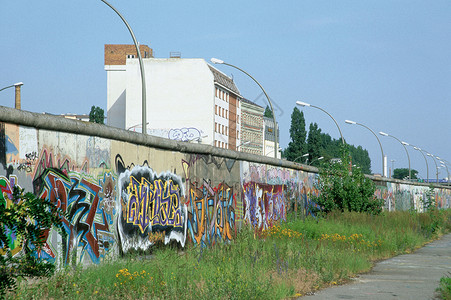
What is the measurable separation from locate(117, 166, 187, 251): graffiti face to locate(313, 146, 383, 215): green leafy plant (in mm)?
11739

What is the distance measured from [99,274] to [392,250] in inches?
418

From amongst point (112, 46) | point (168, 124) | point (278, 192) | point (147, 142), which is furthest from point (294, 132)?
point (147, 142)

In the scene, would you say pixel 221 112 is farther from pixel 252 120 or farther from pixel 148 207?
pixel 148 207

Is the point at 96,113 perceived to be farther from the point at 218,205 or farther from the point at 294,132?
the point at 218,205

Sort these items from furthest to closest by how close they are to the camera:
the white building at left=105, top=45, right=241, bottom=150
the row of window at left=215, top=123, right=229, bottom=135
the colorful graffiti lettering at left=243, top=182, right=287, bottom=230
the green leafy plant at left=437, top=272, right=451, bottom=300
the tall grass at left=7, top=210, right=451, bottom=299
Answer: the row of window at left=215, top=123, right=229, bottom=135, the white building at left=105, top=45, right=241, bottom=150, the colorful graffiti lettering at left=243, top=182, right=287, bottom=230, the green leafy plant at left=437, top=272, right=451, bottom=300, the tall grass at left=7, top=210, right=451, bottom=299

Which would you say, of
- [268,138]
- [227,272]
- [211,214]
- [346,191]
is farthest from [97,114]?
[227,272]

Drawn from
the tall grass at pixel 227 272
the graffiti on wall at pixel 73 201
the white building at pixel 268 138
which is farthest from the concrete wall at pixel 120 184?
the white building at pixel 268 138

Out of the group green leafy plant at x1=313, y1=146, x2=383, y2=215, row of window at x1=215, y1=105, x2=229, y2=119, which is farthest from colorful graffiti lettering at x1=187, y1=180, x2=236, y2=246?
row of window at x1=215, y1=105, x2=229, y2=119

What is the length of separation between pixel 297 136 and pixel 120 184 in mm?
117008

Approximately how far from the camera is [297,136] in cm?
12725

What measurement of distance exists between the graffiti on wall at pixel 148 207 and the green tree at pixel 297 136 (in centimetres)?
11241

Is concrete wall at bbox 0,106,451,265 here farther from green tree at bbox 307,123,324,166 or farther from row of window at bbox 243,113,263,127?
row of window at bbox 243,113,263,127

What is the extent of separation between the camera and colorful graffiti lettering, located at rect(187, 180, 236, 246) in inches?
578

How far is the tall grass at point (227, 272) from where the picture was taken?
858 cm
